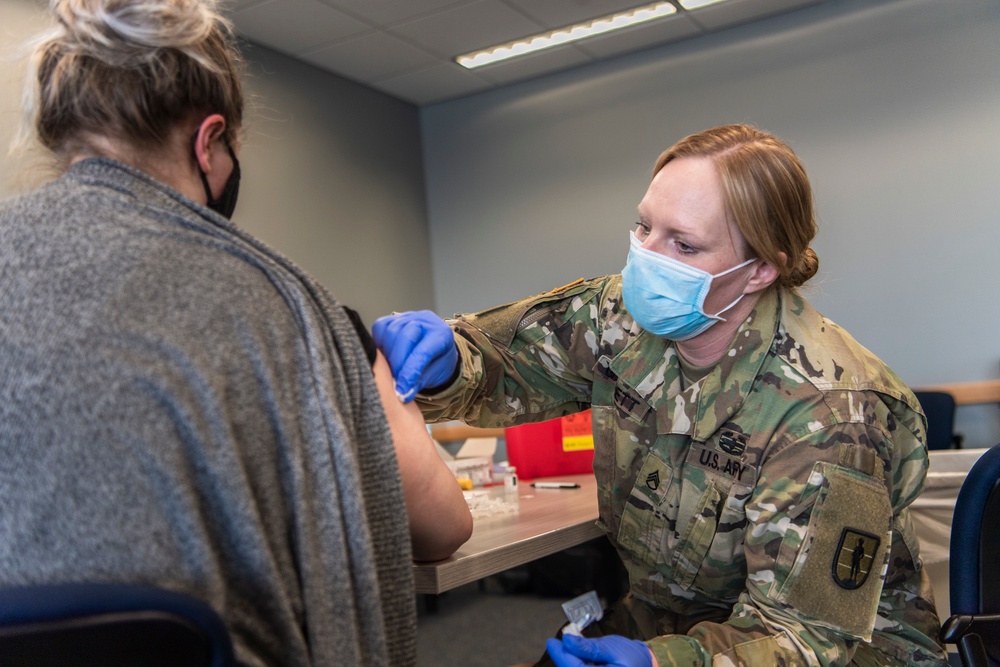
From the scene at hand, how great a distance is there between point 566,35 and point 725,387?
3.54m

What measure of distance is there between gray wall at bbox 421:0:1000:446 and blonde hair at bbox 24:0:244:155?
3409 mm

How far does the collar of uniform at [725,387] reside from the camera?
1317 millimetres

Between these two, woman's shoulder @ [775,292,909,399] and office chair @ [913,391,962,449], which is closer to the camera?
woman's shoulder @ [775,292,909,399]

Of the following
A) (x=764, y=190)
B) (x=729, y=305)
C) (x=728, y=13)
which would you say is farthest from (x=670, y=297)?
(x=728, y=13)

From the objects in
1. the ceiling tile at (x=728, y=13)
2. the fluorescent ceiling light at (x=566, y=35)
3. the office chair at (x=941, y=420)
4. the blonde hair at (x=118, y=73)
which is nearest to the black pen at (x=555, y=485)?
the blonde hair at (x=118, y=73)

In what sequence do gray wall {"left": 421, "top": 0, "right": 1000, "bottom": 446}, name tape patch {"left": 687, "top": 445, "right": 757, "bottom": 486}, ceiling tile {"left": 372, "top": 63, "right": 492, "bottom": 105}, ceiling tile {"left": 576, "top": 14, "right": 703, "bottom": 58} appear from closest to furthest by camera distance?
name tape patch {"left": 687, "top": 445, "right": 757, "bottom": 486}, gray wall {"left": 421, "top": 0, "right": 1000, "bottom": 446}, ceiling tile {"left": 576, "top": 14, "right": 703, "bottom": 58}, ceiling tile {"left": 372, "top": 63, "right": 492, "bottom": 105}

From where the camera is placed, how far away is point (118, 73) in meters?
0.84

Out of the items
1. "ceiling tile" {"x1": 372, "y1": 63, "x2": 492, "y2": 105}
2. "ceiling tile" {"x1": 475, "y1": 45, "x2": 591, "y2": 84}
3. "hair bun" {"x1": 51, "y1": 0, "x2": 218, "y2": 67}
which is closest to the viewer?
"hair bun" {"x1": 51, "y1": 0, "x2": 218, "y2": 67}

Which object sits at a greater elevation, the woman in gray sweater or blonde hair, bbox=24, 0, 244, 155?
blonde hair, bbox=24, 0, 244, 155

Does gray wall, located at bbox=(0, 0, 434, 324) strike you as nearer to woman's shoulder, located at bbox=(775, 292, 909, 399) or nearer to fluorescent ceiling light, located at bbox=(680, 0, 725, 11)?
fluorescent ceiling light, located at bbox=(680, 0, 725, 11)

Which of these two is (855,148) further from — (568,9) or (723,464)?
(723,464)

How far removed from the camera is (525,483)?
6.87 ft

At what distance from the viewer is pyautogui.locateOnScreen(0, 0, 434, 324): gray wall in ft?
13.9

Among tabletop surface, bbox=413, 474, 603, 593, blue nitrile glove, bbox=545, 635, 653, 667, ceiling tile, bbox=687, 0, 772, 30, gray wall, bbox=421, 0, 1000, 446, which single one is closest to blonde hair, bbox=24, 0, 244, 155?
tabletop surface, bbox=413, 474, 603, 593
